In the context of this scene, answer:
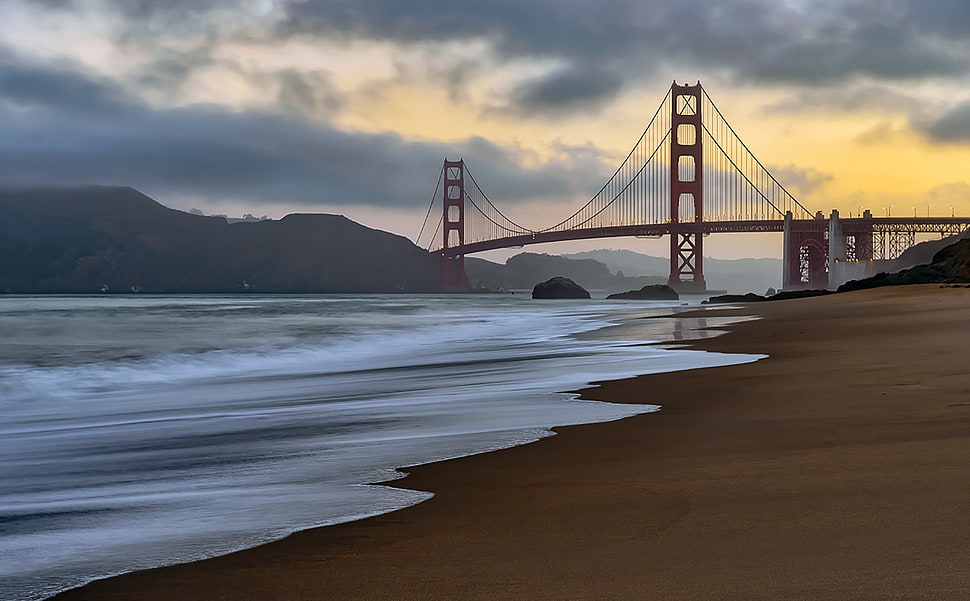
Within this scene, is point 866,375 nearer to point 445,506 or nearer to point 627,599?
point 445,506

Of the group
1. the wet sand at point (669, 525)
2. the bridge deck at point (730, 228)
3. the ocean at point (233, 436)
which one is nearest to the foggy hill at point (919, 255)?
the bridge deck at point (730, 228)

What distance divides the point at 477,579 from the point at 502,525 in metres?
0.51

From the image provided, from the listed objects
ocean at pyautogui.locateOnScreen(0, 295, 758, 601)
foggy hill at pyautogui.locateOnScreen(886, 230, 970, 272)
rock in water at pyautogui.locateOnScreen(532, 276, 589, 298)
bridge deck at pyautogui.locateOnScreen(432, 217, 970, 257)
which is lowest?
ocean at pyautogui.locateOnScreen(0, 295, 758, 601)

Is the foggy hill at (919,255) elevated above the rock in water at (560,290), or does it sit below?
above

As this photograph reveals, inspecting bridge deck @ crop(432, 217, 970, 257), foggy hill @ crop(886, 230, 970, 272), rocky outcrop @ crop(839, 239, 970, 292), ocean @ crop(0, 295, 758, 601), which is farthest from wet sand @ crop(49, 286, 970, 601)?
bridge deck @ crop(432, 217, 970, 257)

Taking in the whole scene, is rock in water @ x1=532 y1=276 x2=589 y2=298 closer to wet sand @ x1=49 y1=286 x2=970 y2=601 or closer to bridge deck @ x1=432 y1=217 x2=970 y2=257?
bridge deck @ x1=432 y1=217 x2=970 y2=257

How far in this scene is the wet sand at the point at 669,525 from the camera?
190 centimetres

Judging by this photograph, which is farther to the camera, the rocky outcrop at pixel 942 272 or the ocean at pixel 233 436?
the rocky outcrop at pixel 942 272

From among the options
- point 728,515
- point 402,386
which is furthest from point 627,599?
point 402,386

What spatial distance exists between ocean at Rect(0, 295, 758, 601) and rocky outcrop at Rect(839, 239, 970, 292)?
17920 mm

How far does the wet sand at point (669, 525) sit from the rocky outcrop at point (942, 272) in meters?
23.9

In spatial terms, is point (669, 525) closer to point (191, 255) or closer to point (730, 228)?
point (730, 228)

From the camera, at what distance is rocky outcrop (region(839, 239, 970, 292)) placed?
86.0 feet

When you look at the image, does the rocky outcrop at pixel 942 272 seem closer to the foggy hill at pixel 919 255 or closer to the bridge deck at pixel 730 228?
the foggy hill at pixel 919 255
